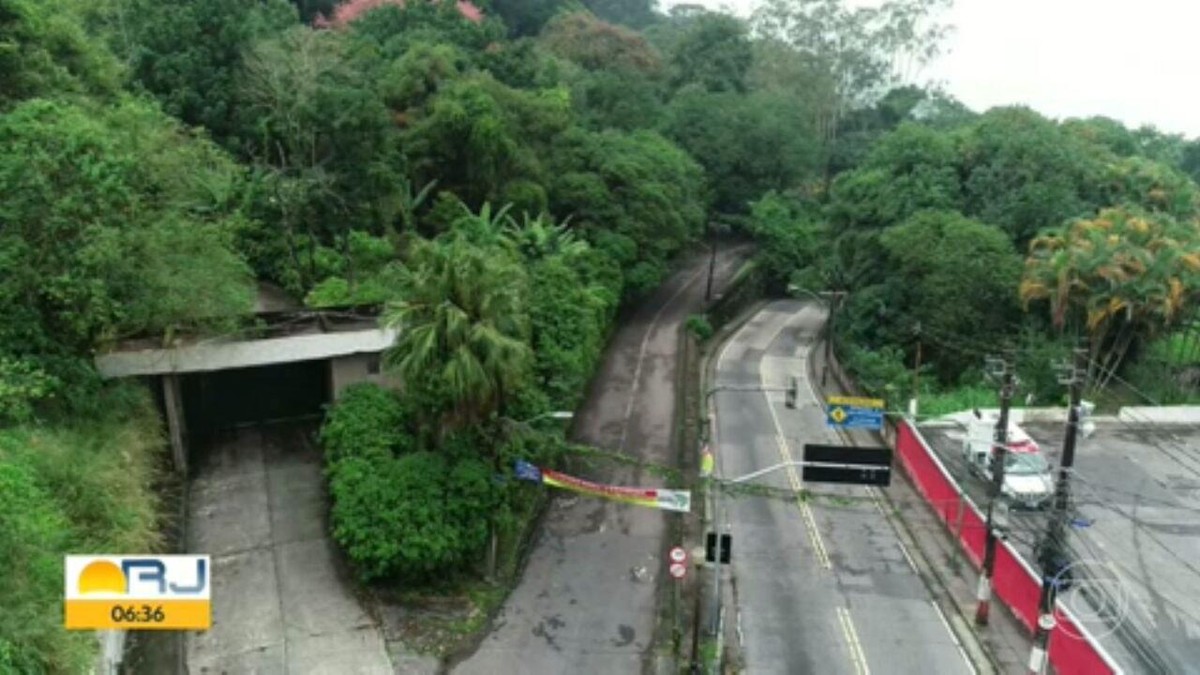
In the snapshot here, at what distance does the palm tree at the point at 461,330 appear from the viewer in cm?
2384

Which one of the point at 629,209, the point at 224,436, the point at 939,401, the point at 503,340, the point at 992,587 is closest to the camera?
the point at 503,340

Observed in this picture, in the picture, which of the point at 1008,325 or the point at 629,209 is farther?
the point at 629,209

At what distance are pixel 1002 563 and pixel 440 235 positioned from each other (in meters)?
22.7

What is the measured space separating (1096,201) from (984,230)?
31.9ft

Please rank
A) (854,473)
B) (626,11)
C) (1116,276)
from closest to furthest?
1. (854,473)
2. (1116,276)
3. (626,11)

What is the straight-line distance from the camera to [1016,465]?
3039cm

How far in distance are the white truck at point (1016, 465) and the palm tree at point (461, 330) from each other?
44.9 ft

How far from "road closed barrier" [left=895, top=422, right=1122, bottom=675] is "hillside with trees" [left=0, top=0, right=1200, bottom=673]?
6579 mm

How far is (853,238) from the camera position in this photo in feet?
160

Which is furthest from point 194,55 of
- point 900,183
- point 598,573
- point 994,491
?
point 900,183

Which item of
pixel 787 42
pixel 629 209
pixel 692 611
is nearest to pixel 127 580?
pixel 692 611

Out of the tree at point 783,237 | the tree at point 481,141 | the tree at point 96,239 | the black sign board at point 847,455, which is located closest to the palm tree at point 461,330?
the tree at point 96,239

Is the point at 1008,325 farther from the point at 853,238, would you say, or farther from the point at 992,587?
the point at 992,587

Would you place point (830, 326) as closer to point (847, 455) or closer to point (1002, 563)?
point (1002, 563)
